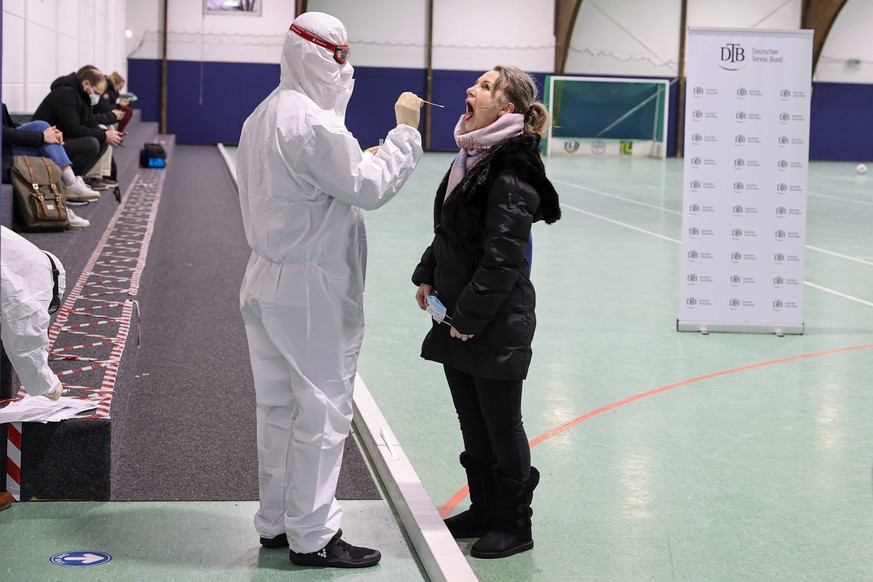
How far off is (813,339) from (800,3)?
76.8 ft

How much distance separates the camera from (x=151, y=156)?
16.9 meters

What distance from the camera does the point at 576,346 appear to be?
6715 mm

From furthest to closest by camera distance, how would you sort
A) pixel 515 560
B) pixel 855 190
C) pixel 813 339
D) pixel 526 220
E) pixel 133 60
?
1. pixel 133 60
2. pixel 855 190
3. pixel 813 339
4. pixel 515 560
5. pixel 526 220

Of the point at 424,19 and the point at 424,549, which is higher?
the point at 424,19

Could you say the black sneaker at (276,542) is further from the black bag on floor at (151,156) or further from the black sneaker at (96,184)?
the black bag on floor at (151,156)

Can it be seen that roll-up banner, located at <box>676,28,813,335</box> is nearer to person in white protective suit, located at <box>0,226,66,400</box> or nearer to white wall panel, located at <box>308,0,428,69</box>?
person in white protective suit, located at <box>0,226,66,400</box>

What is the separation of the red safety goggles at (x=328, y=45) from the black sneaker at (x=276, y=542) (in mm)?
1539

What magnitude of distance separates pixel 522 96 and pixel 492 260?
0.55m

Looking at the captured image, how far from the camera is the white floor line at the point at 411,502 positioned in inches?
128

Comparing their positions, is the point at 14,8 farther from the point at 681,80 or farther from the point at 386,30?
the point at 681,80

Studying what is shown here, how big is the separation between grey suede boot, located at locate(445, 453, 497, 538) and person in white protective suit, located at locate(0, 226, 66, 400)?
1514mm

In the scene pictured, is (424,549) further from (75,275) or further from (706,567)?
(75,275)

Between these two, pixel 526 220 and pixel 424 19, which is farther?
pixel 424 19

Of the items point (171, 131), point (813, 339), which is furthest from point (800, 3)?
point (813, 339)
